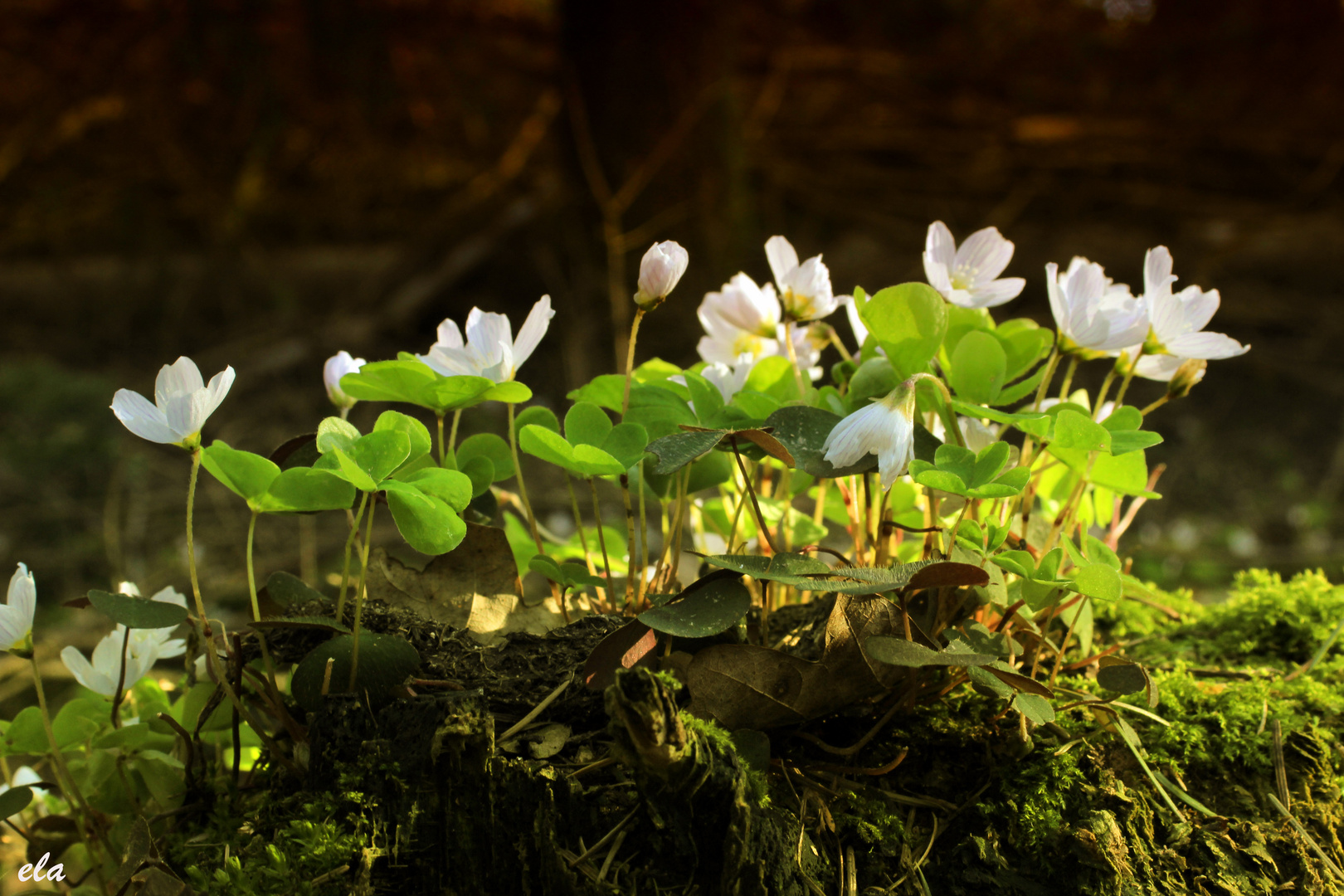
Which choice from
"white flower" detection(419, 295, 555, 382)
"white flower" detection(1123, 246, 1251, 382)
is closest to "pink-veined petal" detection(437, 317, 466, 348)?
"white flower" detection(419, 295, 555, 382)

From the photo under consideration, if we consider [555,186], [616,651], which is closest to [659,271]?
[616,651]

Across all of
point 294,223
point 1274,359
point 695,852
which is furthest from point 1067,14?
point 695,852

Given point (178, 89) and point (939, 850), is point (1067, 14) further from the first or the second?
point (939, 850)

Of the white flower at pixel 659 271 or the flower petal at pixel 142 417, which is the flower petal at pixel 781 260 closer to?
the white flower at pixel 659 271

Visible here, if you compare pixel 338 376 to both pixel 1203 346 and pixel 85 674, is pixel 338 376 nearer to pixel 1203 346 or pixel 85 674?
pixel 85 674

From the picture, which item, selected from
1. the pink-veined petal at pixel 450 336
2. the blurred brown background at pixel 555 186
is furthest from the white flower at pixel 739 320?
the blurred brown background at pixel 555 186
